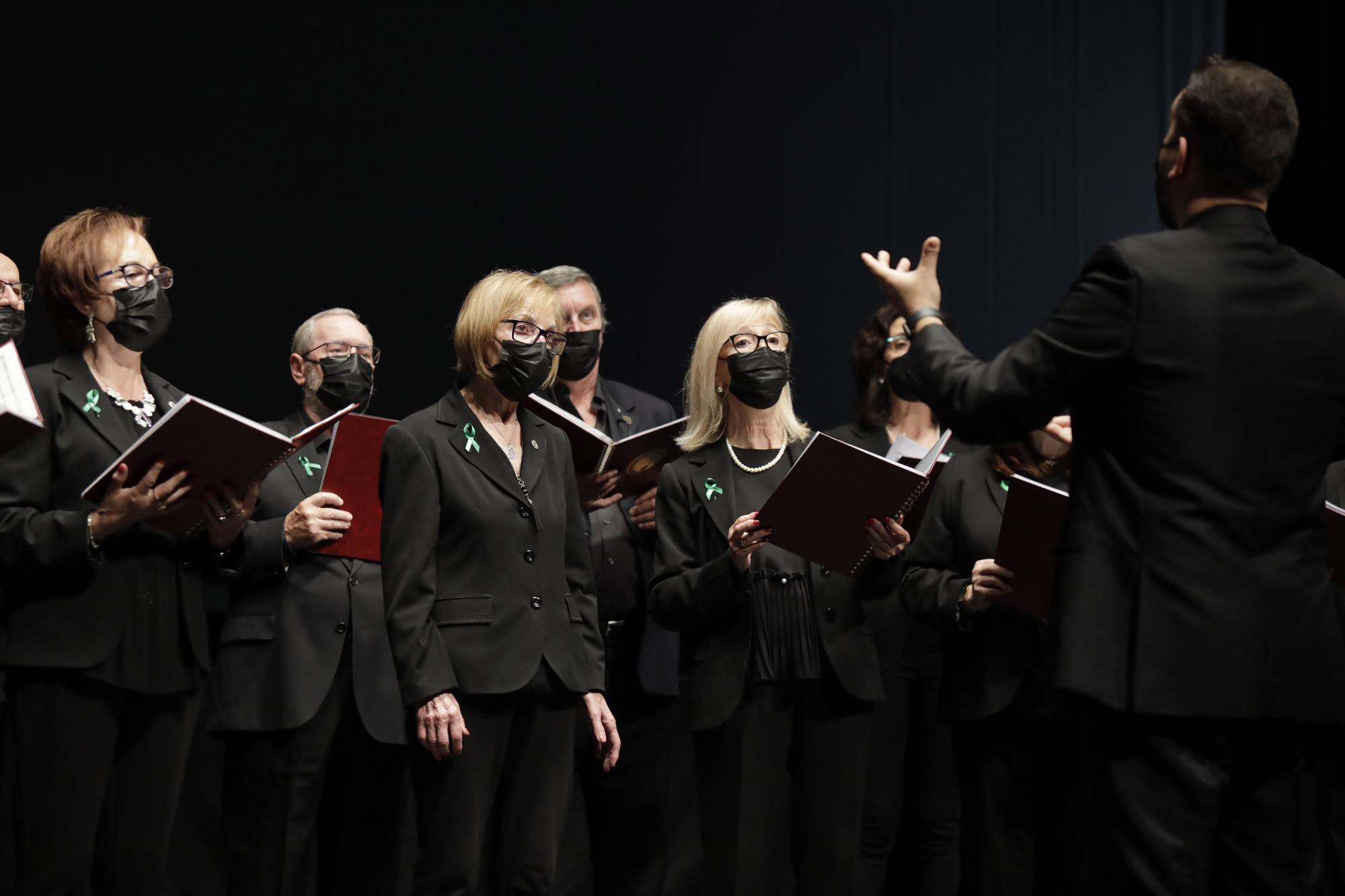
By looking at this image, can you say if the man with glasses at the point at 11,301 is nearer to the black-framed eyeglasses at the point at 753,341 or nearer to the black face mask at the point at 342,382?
the black face mask at the point at 342,382

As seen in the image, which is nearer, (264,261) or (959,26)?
(264,261)

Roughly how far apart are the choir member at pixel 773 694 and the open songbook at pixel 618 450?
0.69 ft

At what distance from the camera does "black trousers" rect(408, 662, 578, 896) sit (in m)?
2.82

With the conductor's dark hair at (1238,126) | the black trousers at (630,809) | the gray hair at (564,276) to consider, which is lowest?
the black trousers at (630,809)

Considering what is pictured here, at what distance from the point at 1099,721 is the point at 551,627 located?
138 centimetres

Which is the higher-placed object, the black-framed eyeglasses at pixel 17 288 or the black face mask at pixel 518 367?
the black-framed eyeglasses at pixel 17 288

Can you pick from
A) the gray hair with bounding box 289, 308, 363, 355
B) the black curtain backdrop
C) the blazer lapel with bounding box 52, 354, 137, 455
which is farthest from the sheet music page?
the black curtain backdrop

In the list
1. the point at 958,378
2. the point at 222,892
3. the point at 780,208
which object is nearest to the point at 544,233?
the point at 780,208

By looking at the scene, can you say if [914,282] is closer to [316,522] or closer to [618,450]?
[618,450]

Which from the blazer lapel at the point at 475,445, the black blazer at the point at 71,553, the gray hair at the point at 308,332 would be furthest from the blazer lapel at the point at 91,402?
the gray hair at the point at 308,332

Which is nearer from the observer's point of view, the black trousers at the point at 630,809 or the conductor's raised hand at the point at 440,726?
the conductor's raised hand at the point at 440,726

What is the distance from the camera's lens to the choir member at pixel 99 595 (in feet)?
8.95

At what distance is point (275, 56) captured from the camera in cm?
513

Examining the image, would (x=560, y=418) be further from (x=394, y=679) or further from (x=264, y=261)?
(x=264, y=261)
